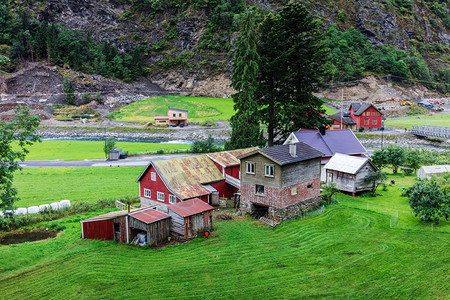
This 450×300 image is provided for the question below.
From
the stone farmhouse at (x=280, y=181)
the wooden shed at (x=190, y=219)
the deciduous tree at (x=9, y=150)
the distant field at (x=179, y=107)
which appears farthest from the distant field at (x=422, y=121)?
the deciduous tree at (x=9, y=150)

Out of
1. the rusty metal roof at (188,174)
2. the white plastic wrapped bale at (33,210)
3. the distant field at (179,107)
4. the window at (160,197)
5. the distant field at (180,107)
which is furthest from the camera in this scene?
the distant field at (179,107)

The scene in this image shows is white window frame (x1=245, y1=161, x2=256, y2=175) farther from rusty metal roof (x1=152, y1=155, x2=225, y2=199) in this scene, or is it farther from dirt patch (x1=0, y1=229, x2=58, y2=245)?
dirt patch (x1=0, y1=229, x2=58, y2=245)

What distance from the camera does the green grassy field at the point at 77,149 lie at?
59188 mm

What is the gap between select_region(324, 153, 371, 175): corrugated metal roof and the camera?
3325 cm

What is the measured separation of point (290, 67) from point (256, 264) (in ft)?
106

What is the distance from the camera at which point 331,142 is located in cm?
4025

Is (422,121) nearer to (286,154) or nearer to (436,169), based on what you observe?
(436,169)

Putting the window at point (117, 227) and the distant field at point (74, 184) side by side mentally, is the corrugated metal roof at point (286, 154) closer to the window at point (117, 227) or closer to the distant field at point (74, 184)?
the window at point (117, 227)

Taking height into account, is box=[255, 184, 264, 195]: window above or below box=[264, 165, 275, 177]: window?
below

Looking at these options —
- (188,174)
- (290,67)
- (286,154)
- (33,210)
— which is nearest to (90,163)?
(33,210)

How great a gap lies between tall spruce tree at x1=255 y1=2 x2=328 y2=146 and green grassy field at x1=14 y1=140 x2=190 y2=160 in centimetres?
2301

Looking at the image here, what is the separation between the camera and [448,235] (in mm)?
22516

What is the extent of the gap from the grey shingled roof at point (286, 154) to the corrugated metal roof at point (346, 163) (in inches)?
218

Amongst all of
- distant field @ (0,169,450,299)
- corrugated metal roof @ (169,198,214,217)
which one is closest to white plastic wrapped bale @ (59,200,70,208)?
distant field @ (0,169,450,299)
